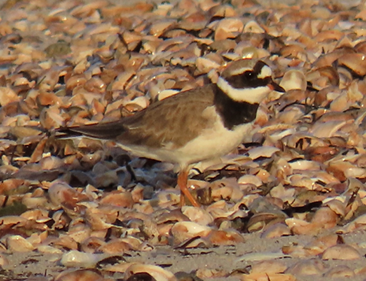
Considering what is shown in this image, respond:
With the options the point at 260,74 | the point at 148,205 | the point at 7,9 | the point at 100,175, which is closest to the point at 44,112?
the point at 100,175

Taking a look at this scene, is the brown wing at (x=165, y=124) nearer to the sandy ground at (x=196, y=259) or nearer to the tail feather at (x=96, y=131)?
the tail feather at (x=96, y=131)

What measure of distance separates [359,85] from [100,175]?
8.14ft

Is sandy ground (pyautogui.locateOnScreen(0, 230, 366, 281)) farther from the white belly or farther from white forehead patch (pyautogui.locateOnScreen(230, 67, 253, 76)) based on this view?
white forehead patch (pyautogui.locateOnScreen(230, 67, 253, 76))

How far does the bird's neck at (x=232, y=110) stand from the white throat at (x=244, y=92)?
26mm

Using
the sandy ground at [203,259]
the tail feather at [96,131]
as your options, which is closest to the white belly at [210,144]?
the tail feather at [96,131]

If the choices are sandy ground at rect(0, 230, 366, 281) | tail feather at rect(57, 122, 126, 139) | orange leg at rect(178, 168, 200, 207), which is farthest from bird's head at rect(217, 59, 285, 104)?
sandy ground at rect(0, 230, 366, 281)

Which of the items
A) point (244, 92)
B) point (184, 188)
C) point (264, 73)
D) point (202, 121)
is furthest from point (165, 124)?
point (264, 73)

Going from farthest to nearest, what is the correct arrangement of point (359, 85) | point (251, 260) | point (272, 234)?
1. point (359, 85)
2. point (272, 234)
3. point (251, 260)

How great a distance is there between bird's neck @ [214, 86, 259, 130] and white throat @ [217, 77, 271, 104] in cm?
3

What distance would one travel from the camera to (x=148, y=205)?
548cm

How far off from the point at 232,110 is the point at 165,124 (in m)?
0.50

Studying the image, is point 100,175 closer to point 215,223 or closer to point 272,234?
point 215,223

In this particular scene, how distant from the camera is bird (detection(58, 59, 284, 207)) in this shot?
17.2 ft

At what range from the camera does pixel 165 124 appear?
5.46 m
